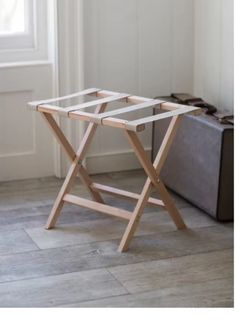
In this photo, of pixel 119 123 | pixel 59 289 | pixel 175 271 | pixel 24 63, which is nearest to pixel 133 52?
pixel 24 63

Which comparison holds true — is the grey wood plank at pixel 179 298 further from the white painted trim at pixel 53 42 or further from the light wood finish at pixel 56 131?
the white painted trim at pixel 53 42

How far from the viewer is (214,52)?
4.92 meters

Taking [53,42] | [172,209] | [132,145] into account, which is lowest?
[172,209]

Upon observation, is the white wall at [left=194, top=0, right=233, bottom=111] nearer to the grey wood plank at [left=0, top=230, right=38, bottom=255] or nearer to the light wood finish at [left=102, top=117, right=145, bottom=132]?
the light wood finish at [left=102, top=117, right=145, bottom=132]

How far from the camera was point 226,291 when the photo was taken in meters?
3.51

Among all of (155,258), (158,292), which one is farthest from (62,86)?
(158,292)

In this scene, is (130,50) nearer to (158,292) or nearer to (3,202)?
(3,202)

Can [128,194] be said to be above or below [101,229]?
above

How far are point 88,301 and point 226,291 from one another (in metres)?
0.59

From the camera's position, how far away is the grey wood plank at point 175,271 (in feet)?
11.8

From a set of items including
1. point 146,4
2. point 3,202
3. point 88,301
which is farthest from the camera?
point 146,4

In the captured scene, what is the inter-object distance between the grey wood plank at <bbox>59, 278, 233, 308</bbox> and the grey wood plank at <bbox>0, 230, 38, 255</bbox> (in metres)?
0.67

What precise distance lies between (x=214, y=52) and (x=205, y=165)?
34.9 inches

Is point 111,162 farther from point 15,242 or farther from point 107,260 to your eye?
point 107,260
